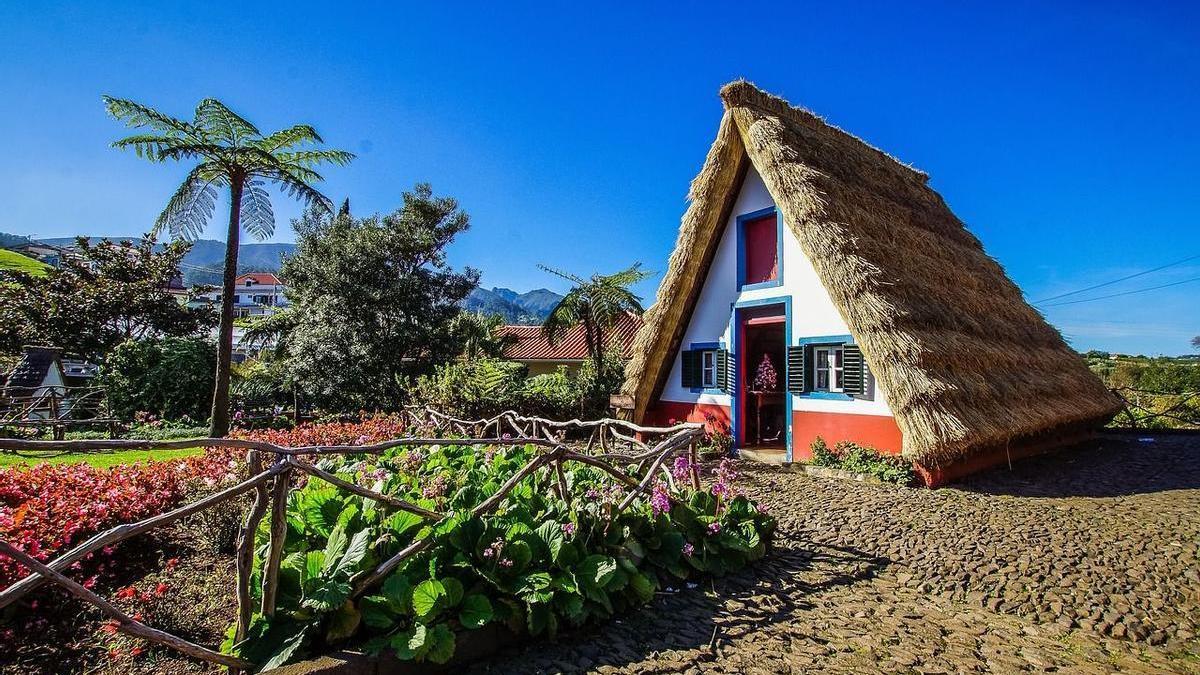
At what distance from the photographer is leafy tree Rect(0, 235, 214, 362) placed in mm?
20203

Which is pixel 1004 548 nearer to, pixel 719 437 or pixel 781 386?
pixel 719 437

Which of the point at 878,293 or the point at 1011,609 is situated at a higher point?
the point at 878,293

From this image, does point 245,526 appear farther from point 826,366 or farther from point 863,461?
point 826,366

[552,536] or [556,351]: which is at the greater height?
[556,351]

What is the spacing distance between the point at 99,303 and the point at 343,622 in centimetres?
2361

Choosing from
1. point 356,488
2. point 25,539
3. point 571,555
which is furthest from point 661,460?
Answer: point 25,539

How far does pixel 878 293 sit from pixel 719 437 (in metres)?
3.87

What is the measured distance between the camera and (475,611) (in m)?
3.13

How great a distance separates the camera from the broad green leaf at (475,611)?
308 cm

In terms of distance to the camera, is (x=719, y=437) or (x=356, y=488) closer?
(x=356, y=488)

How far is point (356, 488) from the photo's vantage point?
313 centimetres

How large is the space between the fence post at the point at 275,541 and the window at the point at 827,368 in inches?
320

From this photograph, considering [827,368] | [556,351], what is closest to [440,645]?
[827,368]

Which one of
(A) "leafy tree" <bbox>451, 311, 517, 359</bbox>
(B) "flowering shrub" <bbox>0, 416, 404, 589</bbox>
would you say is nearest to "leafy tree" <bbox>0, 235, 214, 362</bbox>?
(A) "leafy tree" <bbox>451, 311, 517, 359</bbox>
